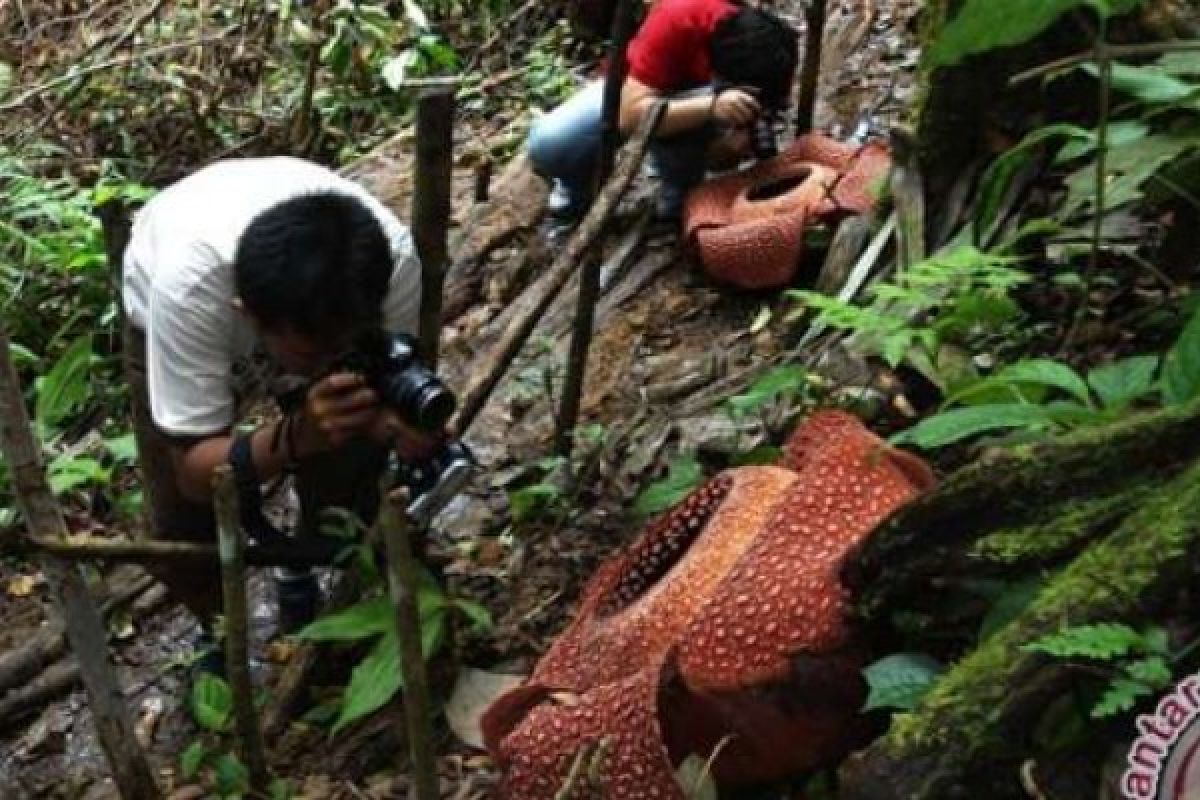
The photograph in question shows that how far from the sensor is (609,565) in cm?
280

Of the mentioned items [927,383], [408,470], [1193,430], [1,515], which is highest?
[1193,430]

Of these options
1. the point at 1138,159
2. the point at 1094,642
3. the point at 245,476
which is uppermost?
the point at 1138,159

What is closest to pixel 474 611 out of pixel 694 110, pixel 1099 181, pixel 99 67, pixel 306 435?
pixel 306 435

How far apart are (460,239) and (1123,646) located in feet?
11.8

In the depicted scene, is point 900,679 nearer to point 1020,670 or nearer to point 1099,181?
point 1020,670

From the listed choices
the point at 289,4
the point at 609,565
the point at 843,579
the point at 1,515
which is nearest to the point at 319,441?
the point at 609,565

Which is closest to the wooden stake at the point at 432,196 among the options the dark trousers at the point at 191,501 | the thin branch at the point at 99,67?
the dark trousers at the point at 191,501

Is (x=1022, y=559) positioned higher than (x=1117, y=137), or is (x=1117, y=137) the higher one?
(x=1117, y=137)

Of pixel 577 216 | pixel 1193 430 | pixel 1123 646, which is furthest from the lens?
pixel 577 216

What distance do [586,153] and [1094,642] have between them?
3.16 metres

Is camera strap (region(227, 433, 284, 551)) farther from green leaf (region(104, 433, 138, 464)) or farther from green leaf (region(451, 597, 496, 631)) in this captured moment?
green leaf (region(104, 433, 138, 464))

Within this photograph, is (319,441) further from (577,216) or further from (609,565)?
(577,216)

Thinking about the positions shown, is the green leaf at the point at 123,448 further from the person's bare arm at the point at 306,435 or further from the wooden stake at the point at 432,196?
the wooden stake at the point at 432,196

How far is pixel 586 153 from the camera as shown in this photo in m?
4.84
